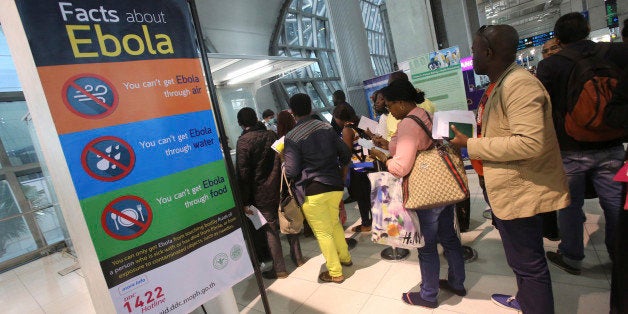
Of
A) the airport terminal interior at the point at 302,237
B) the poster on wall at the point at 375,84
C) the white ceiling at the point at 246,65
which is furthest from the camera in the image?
the poster on wall at the point at 375,84

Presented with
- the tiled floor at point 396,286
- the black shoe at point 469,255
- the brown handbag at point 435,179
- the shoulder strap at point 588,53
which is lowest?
the tiled floor at point 396,286

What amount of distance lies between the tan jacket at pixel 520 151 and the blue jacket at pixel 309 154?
1202 millimetres

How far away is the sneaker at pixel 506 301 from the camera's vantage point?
6.28 feet

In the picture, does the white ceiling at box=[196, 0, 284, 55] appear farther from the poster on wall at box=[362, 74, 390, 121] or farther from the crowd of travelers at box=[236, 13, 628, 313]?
the crowd of travelers at box=[236, 13, 628, 313]

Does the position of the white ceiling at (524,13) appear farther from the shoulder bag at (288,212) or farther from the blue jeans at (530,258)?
the blue jeans at (530,258)

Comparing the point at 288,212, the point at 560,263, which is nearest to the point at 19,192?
the point at 288,212

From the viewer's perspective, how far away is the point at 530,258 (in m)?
1.47

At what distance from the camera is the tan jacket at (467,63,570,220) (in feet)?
4.25

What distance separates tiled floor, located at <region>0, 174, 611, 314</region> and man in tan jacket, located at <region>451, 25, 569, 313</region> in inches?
24.4

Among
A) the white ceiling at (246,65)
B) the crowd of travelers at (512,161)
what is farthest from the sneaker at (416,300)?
the white ceiling at (246,65)

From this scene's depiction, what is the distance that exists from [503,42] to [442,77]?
329cm

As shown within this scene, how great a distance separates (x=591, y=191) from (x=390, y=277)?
154 cm

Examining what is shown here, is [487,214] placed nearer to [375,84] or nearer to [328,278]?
[328,278]

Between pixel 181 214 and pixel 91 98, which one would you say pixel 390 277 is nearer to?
pixel 181 214
